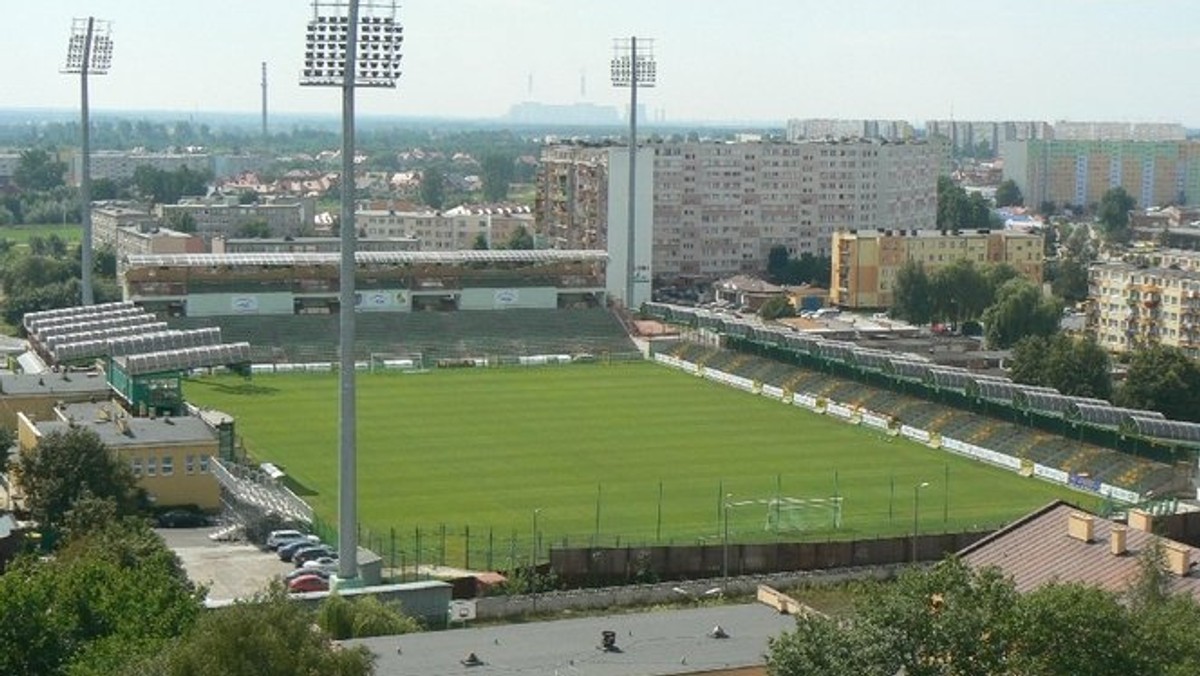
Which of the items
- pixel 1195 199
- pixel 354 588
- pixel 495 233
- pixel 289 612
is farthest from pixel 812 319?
pixel 1195 199

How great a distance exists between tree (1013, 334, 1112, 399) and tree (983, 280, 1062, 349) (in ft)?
34.7

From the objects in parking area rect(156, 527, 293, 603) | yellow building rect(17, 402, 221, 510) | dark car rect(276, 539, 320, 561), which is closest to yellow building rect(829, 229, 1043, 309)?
yellow building rect(17, 402, 221, 510)

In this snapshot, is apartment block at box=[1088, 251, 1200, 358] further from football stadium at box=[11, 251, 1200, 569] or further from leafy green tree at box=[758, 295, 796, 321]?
football stadium at box=[11, 251, 1200, 569]

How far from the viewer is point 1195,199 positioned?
381ft

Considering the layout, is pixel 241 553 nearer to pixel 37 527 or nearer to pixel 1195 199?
pixel 37 527

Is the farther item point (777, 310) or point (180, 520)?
point (777, 310)

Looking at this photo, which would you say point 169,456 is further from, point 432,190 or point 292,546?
point 432,190

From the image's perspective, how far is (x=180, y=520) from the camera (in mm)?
27750

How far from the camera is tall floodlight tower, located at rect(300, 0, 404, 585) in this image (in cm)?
2222

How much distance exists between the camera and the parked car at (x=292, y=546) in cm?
2519

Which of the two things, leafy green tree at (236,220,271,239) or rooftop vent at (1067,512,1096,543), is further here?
leafy green tree at (236,220,271,239)

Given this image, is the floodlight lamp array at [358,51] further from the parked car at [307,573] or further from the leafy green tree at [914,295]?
the leafy green tree at [914,295]

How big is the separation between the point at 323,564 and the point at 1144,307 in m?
35.3

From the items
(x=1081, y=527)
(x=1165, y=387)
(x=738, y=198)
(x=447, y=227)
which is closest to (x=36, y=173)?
(x=447, y=227)
